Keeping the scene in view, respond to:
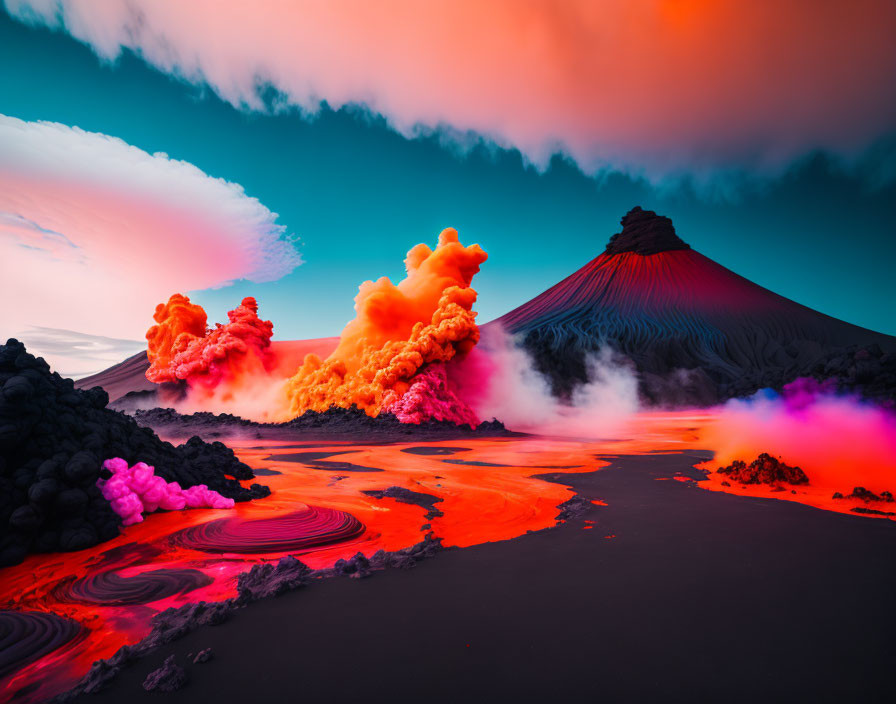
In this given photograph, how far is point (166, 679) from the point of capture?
188 centimetres

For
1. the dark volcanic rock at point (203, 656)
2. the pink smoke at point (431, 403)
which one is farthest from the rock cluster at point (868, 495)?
the pink smoke at point (431, 403)

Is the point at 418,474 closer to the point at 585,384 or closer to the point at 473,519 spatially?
the point at 473,519

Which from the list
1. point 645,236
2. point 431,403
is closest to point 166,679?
point 431,403

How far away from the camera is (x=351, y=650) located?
2.12 metres

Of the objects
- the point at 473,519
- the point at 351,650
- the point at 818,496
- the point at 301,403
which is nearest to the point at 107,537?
the point at 351,650

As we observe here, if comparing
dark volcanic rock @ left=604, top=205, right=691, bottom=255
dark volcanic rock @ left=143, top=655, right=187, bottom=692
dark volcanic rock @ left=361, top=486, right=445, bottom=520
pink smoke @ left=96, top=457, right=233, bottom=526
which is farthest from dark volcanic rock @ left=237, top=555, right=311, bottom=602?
dark volcanic rock @ left=604, top=205, right=691, bottom=255

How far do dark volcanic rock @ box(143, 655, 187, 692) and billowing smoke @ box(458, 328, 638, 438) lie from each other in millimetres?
14923

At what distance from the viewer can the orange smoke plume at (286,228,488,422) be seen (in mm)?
17219

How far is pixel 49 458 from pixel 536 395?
71.9 feet

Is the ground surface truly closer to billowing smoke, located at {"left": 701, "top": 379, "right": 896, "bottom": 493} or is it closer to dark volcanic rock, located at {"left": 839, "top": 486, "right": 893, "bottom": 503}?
dark volcanic rock, located at {"left": 839, "top": 486, "right": 893, "bottom": 503}

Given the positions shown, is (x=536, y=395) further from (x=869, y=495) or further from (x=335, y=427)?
(x=869, y=495)

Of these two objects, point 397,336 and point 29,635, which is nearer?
point 29,635

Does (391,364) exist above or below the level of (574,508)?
above

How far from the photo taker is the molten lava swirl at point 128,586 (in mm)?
2697
